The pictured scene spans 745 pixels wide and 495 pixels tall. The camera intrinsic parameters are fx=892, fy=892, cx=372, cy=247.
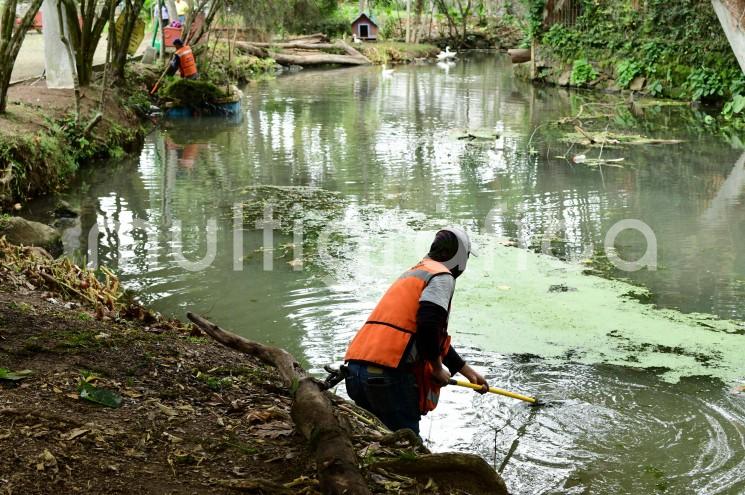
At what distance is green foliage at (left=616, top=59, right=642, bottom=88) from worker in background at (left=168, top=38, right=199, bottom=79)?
12.0 meters

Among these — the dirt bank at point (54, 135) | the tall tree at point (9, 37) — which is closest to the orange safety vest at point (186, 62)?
the dirt bank at point (54, 135)

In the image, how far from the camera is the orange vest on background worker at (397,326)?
431cm

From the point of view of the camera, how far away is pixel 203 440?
12.9ft

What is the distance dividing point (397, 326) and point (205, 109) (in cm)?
1671

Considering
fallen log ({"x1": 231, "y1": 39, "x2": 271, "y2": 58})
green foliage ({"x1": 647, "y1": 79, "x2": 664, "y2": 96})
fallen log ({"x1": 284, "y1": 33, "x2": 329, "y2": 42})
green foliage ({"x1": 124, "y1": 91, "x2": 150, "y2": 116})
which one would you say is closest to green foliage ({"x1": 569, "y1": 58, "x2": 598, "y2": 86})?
green foliage ({"x1": 647, "y1": 79, "x2": 664, "y2": 96})

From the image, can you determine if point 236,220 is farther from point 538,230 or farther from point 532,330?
point 532,330

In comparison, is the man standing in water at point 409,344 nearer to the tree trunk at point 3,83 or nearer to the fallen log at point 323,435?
the fallen log at point 323,435

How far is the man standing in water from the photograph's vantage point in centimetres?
424

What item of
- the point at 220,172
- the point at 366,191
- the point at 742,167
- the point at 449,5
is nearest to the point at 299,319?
the point at 366,191

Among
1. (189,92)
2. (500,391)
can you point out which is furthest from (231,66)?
(500,391)

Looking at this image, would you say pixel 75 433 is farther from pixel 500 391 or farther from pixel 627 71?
pixel 627 71

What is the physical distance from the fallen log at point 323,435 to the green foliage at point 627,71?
866 inches

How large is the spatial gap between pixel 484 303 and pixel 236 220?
4.05 metres

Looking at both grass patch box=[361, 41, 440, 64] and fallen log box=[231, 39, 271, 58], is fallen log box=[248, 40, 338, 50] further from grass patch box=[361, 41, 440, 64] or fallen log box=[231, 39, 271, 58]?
grass patch box=[361, 41, 440, 64]
